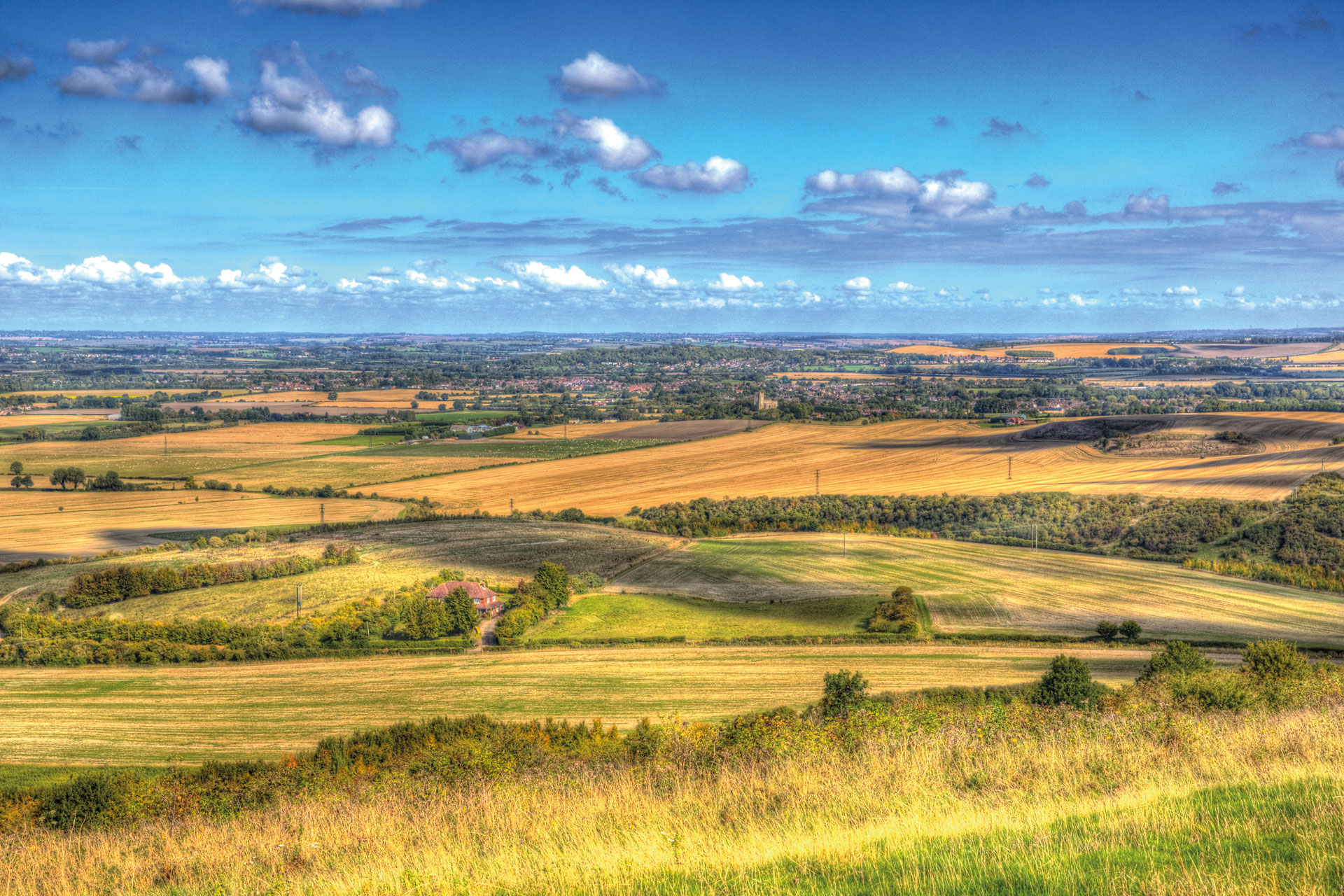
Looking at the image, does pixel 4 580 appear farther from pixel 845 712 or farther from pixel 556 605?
pixel 845 712

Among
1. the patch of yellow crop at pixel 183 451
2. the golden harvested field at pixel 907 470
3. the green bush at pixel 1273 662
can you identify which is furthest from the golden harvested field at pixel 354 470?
the green bush at pixel 1273 662

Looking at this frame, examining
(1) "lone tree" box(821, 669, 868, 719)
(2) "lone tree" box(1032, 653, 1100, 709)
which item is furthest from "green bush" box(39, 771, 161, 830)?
(2) "lone tree" box(1032, 653, 1100, 709)

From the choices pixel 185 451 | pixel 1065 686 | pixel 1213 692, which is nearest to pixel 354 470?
pixel 185 451

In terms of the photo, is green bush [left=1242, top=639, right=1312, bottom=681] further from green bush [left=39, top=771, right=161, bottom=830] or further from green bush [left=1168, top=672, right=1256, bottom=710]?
green bush [left=39, top=771, right=161, bottom=830]

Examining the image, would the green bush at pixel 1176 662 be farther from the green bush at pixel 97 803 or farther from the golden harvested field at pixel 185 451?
the golden harvested field at pixel 185 451

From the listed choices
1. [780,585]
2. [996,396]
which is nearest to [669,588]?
[780,585]
